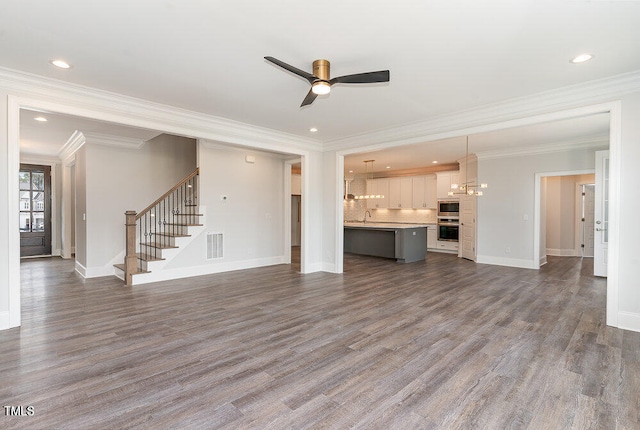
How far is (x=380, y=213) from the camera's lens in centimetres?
1180

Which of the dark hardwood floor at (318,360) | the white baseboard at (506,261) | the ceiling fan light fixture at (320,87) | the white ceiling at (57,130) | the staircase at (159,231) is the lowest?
the dark hardwood floor at (318,360)

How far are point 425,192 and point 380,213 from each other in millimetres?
1951

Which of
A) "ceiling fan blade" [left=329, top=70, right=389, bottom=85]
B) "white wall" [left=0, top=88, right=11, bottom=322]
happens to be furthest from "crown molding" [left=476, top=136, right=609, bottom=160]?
"white wall" [left=0, top=88, right=11, bottom=322]

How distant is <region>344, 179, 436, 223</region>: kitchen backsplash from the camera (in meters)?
10.7

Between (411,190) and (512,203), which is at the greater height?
(411,190)

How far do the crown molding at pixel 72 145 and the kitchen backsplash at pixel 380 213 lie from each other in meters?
7.96

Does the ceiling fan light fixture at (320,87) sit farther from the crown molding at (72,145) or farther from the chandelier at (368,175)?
the chandelier at (368,175)

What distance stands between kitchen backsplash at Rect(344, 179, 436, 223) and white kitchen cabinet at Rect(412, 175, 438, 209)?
28cm

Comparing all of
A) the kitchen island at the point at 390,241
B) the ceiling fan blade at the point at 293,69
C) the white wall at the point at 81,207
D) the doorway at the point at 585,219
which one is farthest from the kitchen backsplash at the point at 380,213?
the ceiling fan blade at the point at 293,69

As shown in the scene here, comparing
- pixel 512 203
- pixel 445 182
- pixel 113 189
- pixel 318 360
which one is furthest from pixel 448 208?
pixel 113 189

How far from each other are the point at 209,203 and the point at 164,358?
413cm

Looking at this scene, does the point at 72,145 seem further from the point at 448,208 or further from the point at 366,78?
the point at 448,208

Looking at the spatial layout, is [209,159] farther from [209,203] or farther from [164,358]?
[164,358]

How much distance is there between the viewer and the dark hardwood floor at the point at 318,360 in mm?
2039
